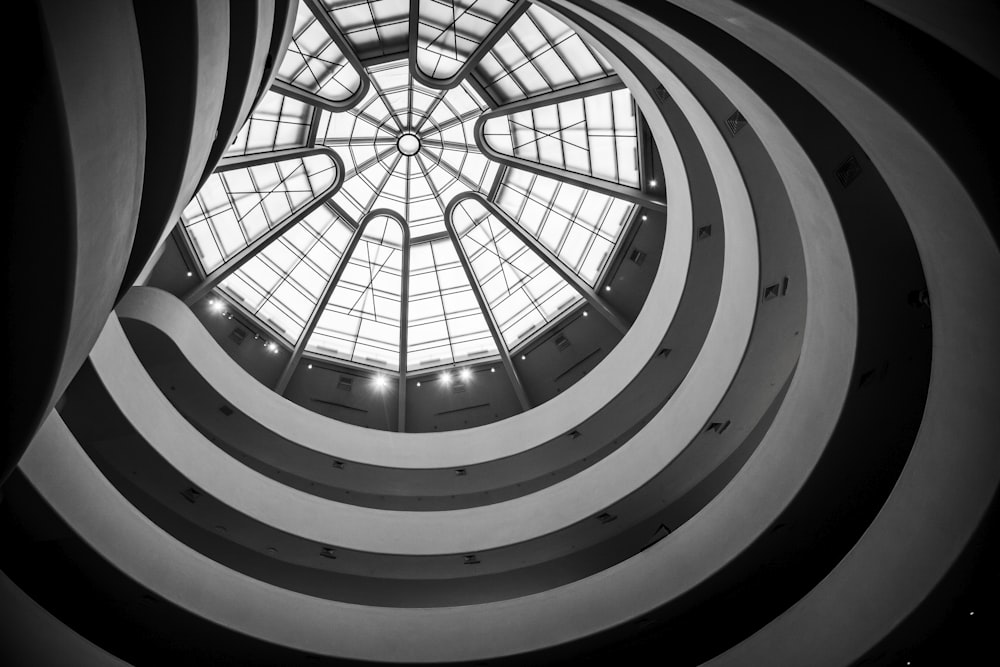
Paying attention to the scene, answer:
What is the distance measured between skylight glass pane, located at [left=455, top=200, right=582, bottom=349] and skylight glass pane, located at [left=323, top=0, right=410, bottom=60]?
626 centimetres

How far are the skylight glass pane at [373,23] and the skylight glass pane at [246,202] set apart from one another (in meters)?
4.35

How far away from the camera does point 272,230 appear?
21.0 m

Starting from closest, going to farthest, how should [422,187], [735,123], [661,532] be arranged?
[735,123]
[661,532]
[422,187]

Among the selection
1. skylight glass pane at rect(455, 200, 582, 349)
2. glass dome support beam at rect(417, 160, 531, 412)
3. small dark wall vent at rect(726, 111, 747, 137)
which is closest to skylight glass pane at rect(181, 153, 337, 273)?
glass dome support beam at rect(417, 160, 531, 412)

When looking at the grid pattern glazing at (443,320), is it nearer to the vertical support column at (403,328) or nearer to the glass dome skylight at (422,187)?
the glass dome skylight at (422,187)

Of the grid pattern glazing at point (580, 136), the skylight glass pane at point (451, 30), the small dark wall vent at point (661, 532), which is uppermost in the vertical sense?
the skylight glass pane at point (451, 30)

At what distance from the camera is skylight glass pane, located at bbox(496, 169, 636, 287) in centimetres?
2072

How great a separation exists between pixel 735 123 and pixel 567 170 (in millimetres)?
9816

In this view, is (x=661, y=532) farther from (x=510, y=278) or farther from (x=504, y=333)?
(x=510, y=278)

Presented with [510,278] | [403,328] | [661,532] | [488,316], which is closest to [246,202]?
[403,328]

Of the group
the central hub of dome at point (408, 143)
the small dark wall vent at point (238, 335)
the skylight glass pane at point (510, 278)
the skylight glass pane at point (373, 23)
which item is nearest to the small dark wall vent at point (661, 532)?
the skylight glass pane at point (510, 278)

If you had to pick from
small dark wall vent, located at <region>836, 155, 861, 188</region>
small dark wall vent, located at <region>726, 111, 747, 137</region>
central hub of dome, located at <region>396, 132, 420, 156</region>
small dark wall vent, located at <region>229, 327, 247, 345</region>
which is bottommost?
small dark wall vent, located at <region>836, 155, 861, 188</region>

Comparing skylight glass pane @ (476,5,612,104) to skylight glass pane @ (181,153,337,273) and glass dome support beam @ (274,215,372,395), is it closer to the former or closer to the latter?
skylight glass pane @ (181,153,337,273)

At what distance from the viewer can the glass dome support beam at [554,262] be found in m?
21.0
